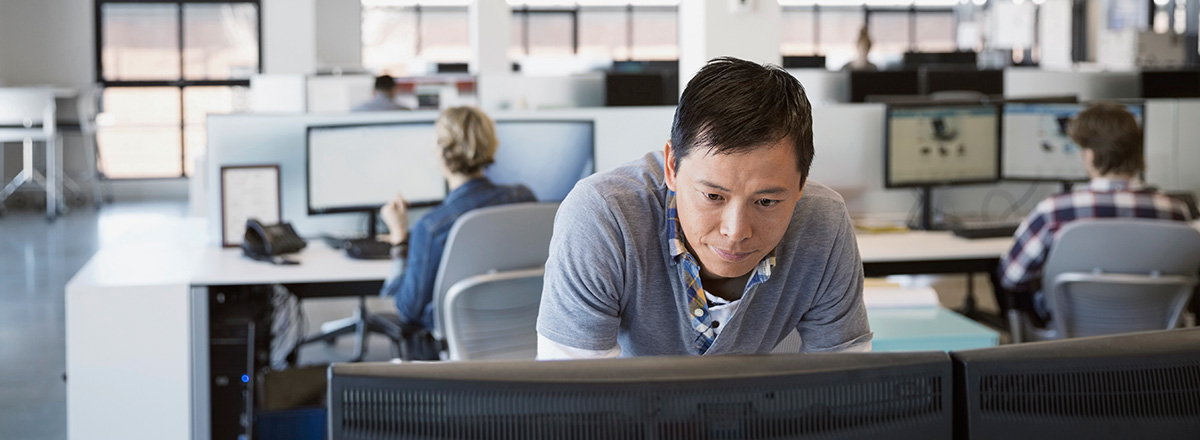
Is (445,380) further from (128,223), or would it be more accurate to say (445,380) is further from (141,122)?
(141,122)

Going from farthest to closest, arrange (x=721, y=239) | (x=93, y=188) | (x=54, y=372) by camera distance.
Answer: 1. (x=93, y=188)
2. (x=54, y=372)
3. (x=721, y=239)

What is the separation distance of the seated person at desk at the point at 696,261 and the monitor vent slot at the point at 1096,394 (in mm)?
299

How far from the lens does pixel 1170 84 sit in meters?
4.52

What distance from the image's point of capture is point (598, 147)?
3.54 meters

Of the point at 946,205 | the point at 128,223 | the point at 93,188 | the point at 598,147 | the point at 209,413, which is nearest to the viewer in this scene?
the point at 209,413

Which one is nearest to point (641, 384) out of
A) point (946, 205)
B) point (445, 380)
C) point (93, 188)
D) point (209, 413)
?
point (445, 380)

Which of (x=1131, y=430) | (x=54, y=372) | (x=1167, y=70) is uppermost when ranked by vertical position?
(x=1167, y=70)

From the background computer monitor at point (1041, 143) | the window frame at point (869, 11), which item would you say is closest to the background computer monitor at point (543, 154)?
the background computer monitor at point (1041, 143)

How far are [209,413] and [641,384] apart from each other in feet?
7.24

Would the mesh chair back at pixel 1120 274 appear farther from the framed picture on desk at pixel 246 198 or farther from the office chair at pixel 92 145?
the office chair at pixel 92 145

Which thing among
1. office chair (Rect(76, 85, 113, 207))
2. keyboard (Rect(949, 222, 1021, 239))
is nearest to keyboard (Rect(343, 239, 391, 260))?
keyboard (Rect(949, 222, 1021, 239))

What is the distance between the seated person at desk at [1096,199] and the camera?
285cm

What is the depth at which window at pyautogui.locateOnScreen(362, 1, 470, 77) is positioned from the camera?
1161 centimetres

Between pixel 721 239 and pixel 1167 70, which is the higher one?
pixel 1167 70
